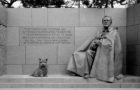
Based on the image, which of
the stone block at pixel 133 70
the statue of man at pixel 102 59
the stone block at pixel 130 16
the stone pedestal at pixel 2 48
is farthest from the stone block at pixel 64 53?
the stone block at pixel 130 16

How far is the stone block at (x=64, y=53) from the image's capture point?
1167 cm

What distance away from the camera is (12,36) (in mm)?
11641

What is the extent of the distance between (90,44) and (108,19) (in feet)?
4.47

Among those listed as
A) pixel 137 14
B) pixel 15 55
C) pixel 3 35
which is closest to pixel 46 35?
pixel 15 55

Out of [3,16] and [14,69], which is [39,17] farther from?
[14,69]

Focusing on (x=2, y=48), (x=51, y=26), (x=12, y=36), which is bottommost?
(x=2, y=48)

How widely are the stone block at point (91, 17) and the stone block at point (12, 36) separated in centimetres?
288

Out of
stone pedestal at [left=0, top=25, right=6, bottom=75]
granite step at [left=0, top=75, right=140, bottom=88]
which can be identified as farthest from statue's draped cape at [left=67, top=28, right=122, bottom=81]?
stone pedestal at [left=0, top=25, right=6, bottom=75]

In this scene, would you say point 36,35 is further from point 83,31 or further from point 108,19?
point 108,19

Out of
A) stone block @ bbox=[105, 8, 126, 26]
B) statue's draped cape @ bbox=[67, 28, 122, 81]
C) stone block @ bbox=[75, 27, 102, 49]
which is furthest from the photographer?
stone block @ bbox=[105, 8, 126, 26]

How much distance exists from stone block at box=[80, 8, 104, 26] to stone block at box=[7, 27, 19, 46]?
9.44 ft

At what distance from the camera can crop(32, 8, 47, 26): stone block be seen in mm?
11719

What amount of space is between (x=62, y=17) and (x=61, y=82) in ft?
10.2

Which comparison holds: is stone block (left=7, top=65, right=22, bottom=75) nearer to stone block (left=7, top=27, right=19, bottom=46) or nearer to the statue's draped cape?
stone block (left=7, top=27, right=19, bottom=46)
